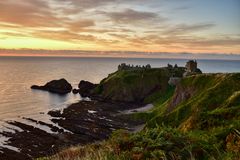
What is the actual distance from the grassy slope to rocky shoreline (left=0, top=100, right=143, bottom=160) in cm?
1408

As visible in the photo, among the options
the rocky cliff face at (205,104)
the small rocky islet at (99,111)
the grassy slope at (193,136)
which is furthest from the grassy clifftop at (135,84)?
the grassy slope at (193,136)

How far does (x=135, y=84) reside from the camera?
124938 millimetres

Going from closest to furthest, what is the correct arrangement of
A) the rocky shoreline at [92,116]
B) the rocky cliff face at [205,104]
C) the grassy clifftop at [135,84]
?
1. the rocky cliff face at [205,104]
2. the rocky shoreline at [92,116]
3. the grassy clifftop at [135,84]

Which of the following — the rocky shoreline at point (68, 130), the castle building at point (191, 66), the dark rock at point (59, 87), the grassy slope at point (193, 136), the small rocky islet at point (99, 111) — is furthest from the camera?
the dark rock at point (59, 87)

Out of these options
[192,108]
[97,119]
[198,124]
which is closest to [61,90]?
[97,119]

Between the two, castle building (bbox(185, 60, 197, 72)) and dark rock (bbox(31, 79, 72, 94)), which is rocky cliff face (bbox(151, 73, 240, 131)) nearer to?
castle building (bbox(185, 60, 197, 72))

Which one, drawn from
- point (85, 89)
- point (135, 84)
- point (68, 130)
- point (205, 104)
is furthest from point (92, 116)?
point (85, 89)

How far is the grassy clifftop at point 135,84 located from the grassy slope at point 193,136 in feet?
145

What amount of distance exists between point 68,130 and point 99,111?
78.4 ft

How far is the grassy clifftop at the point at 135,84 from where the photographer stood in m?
121

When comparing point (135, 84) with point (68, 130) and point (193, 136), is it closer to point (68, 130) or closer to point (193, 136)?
point (68, 130)

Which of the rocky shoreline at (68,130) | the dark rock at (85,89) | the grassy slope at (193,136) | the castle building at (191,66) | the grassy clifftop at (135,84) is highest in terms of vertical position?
the castle building at (191,66)

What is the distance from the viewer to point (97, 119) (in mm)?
85500

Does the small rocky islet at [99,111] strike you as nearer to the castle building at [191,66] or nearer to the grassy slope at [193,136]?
the castle building at [191,66]
